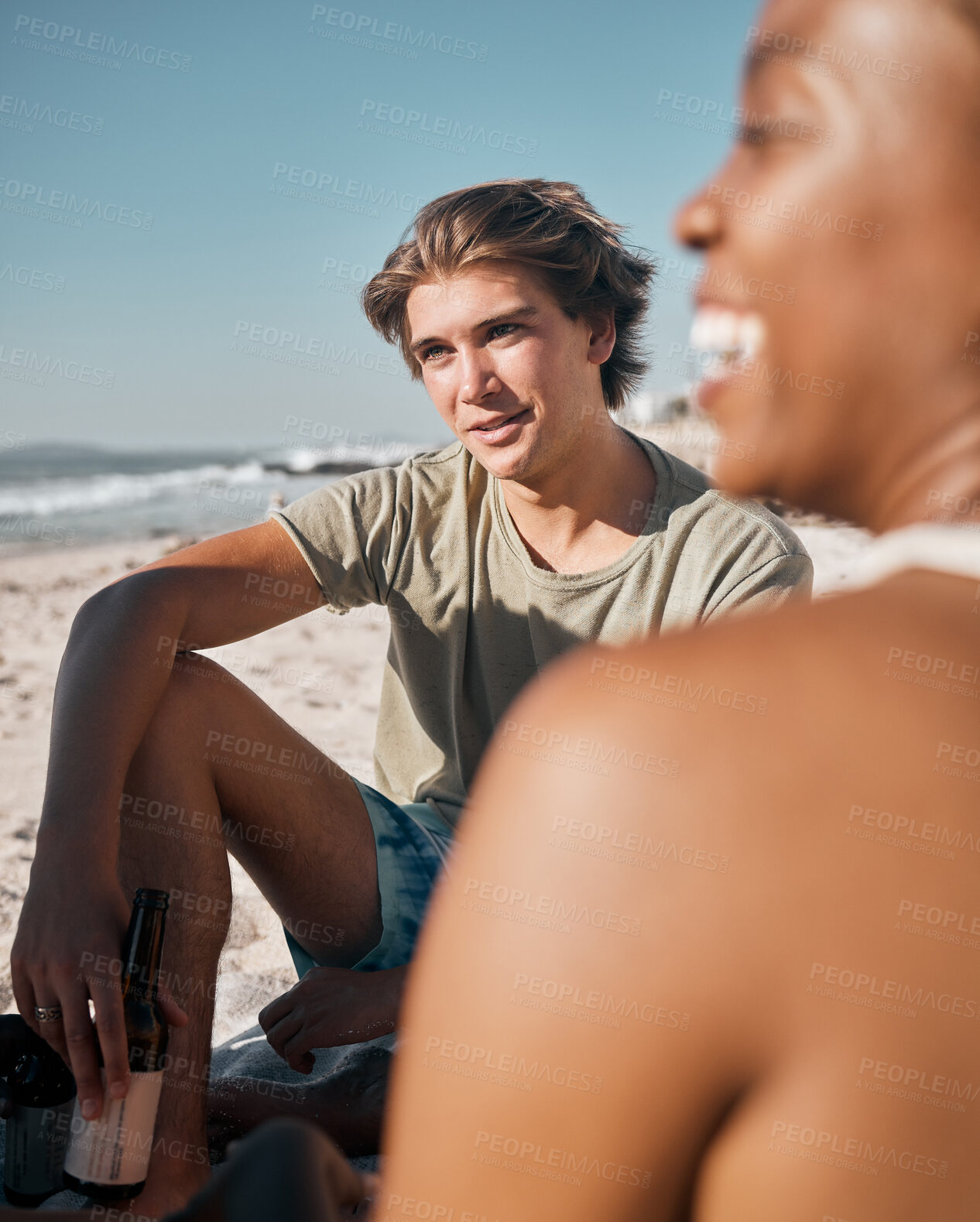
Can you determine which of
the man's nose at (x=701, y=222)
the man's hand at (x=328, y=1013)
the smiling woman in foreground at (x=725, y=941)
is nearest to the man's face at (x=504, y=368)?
the man's hand at (x=328, y=1013)

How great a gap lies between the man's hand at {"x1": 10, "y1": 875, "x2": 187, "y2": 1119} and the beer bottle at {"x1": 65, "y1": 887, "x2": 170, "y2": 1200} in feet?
0.08

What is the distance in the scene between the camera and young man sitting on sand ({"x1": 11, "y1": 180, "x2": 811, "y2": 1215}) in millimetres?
1976

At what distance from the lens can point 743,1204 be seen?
0.58 metres

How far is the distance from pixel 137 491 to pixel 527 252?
21.8 metres

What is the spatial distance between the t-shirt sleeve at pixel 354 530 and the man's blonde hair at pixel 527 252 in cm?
72

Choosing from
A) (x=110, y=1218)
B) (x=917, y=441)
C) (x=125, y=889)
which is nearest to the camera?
(x=917, y=441)

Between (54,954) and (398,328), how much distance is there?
2.39m

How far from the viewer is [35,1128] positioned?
1934mm

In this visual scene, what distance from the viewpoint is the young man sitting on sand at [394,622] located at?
1.98m

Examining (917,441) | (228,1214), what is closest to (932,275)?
(917,441)

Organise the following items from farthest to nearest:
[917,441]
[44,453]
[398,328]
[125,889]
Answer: [44,453]
[398,328]
[125,889]
[917,441]

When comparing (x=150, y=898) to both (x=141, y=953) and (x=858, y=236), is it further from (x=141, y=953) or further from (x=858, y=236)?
(x=858, y=236)

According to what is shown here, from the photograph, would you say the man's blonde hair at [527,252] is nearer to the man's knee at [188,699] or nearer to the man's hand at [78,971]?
the man's knee at [188,699]

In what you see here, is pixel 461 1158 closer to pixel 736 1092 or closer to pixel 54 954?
pixel 736 1092
